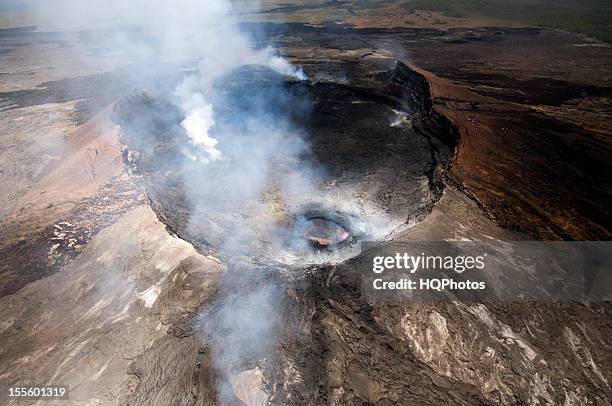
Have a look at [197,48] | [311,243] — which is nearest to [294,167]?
[311,243]

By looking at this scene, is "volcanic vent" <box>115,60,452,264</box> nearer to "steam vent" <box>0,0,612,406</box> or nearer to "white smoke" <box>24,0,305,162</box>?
"steam vent" <box>0,0,612,406</box>

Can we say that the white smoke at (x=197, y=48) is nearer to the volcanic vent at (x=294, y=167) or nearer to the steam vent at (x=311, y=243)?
the steam vent at (x=311, y=243)

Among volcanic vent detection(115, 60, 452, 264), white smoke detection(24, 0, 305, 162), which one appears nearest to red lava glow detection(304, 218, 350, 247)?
volcanic vent detection(115, 60, 452, 264)

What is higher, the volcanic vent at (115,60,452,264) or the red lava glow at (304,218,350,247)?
the volcanic vent at (115,60,452,264)

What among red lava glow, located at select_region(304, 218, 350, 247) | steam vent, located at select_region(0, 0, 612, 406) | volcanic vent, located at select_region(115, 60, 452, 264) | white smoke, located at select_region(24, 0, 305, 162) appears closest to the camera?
steam vent, located at select_region(0, 0, 612, 406)

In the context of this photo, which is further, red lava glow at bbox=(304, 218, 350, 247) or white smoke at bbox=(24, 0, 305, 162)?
white smoke at bbox=(24, 0, 305, 162)

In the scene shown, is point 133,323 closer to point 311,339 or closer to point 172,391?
point 172,391
